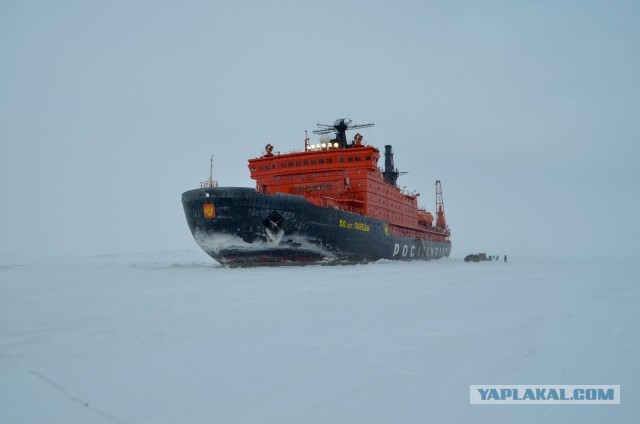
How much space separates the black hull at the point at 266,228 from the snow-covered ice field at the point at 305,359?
1218 cm

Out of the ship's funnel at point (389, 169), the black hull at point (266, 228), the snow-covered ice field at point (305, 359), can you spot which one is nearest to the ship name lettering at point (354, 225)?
the black hull at point (266, 228)

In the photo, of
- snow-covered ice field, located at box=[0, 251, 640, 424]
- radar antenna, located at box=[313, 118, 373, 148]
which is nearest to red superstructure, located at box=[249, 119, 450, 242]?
radar antenna, located at box=[313, 118, 373, 148]

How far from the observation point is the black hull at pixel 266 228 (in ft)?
68.0

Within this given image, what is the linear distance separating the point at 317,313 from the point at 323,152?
74.2 feet

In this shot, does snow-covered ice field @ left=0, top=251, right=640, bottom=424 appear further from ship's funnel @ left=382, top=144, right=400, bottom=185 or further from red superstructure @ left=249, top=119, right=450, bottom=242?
ship's funnel @ left=382, top=144, right=400, bottom=185

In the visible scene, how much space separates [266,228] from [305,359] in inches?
663

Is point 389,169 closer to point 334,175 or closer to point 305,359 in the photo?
point 334,175

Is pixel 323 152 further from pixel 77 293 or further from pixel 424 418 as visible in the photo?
pixel 424 418

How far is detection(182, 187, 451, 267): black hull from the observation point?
2072cm

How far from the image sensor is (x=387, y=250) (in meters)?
30.7

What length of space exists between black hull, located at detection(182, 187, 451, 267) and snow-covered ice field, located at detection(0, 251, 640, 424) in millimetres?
12178

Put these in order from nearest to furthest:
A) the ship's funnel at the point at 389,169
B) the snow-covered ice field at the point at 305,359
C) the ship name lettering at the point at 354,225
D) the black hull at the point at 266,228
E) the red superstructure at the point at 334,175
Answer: the snow-covered ice field at the point at 305,359 < the black hull at the point at 266,228 < the ship name lettering at the point at 354,225 < the red superstructure at the point at 334,175 < the ship's funnel at the point at 389,169

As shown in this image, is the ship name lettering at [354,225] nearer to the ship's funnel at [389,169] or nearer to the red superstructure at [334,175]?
the red superstructure at [334,175]

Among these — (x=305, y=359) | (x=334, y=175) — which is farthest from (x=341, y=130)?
(x=305, y=359)
